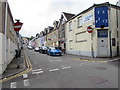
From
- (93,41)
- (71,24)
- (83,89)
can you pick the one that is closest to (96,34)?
(93,41)

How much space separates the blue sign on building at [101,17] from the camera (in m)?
14.4

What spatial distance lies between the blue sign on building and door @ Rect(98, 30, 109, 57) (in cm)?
122

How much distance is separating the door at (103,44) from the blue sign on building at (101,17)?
1215 mm

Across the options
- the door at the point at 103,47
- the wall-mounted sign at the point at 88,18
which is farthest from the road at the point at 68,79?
the wall-mounted sign at the point at 88,18

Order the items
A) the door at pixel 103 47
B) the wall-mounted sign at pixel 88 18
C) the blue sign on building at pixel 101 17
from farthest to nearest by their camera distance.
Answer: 1. the wall-mounted sign at pixel 88 18
2. the blue sign on building at pixel 101 17
3. the door at pixel 103 47

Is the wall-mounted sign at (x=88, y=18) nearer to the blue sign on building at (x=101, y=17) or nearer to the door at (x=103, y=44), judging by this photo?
the blue sign on building at (x=101, y=17)

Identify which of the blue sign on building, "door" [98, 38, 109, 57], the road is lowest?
the road

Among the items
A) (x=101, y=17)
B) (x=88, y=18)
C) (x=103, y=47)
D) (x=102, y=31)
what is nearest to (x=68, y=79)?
(x=103, y=47)

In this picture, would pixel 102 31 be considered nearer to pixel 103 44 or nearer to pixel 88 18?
pixel 103 44

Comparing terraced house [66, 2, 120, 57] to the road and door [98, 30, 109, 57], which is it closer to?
door [98, 30, 109, 57]

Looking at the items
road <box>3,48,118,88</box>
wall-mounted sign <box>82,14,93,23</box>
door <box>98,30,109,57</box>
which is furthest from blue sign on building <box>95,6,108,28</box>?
road <box>3,48,118,88</box>

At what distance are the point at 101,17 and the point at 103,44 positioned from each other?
13.7 feet

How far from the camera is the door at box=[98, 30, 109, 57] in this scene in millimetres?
14247

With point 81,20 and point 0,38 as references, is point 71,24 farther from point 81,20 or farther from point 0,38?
point 0,38
